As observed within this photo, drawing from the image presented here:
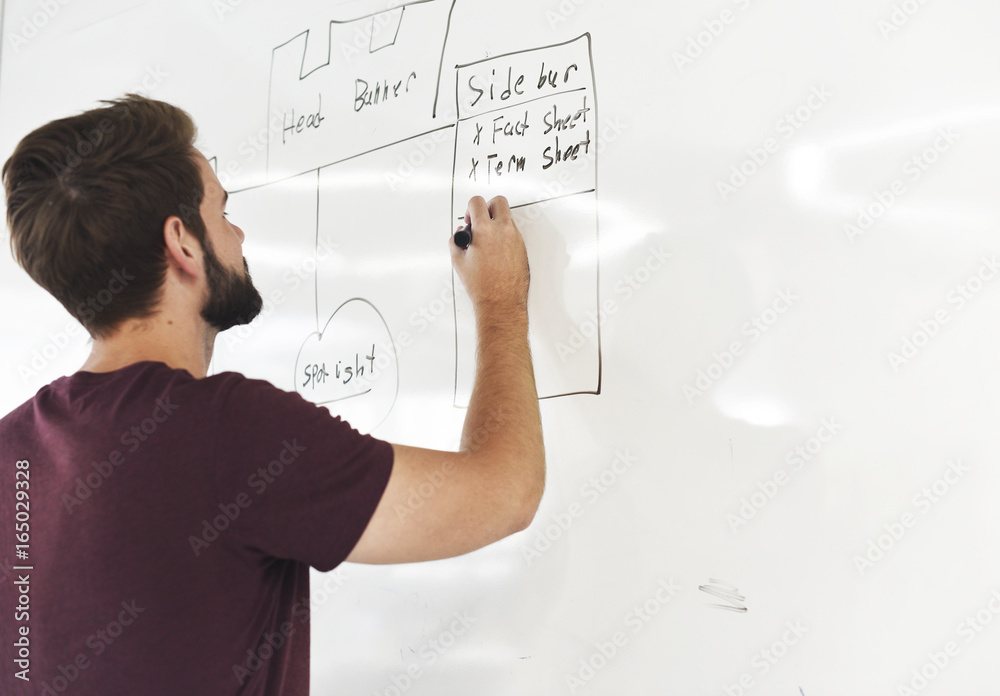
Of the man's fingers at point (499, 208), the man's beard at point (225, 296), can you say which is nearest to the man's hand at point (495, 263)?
the man's fingers at point (499, 208)

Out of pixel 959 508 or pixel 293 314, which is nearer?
pixel 959 508

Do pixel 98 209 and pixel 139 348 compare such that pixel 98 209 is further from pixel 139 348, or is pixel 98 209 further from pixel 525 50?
pixel 525 50

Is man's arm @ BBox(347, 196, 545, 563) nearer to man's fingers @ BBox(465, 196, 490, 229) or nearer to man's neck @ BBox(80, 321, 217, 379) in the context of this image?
man's fingers @ BBox(465, 196, 490, 229)

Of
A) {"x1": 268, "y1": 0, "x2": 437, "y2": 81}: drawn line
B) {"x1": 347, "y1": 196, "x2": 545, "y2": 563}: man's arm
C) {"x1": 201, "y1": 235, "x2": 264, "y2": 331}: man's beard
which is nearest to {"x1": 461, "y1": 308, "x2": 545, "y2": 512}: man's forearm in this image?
{"x1": 347, "y1": 196, "x2": 545, "y2": 563}: man's arm

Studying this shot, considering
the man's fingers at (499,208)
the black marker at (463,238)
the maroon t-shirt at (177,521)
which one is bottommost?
the maroon t-shirt at (177,521)

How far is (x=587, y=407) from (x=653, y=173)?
0.26m

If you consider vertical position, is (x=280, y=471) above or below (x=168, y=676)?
above

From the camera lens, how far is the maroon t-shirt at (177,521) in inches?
26.0

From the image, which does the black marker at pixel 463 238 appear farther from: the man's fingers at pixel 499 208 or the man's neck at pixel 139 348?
the man's neck at pixel 139 348

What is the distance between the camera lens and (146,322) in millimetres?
801

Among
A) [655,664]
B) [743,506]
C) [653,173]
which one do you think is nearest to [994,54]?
[653,173]

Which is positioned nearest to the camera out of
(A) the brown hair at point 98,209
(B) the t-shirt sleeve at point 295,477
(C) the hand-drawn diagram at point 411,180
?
(B) the t-shirt sleeve at point 295,477

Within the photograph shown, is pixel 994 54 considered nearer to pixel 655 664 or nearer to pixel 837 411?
pixel 837 411

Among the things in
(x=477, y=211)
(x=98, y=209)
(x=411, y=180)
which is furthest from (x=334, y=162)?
(x=98, y=209)
